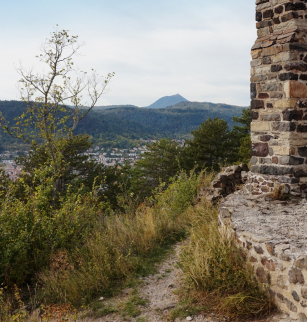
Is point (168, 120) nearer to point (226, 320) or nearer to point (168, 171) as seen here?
point (168, 171)

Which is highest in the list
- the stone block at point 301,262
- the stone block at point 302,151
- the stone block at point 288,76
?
the stone block at point 288,76

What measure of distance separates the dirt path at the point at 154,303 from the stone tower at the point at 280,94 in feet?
9.54

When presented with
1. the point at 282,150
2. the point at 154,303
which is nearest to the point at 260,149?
the point at 282,150

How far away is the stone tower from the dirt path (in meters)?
2.91

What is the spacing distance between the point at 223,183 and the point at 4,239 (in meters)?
5.29

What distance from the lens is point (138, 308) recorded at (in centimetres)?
354

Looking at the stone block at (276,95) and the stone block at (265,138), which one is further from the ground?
the stone block at (276,95)

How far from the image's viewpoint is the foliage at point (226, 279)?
3117mm

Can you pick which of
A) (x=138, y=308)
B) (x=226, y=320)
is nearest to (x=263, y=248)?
(x=226, y=320)

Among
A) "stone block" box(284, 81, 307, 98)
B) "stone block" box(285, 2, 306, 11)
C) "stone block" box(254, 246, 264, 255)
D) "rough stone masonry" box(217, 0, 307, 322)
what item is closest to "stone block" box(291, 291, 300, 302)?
"stone block" box(254, 246, 264, 255)

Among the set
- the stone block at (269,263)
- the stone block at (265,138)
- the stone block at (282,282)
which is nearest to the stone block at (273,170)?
the stone block at (265,138)

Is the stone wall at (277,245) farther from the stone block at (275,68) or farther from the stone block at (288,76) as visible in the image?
the stone block at (275,68)

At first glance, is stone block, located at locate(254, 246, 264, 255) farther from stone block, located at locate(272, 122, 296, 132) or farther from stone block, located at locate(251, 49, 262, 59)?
stone block, located at locate(251, 49, 262, 59)

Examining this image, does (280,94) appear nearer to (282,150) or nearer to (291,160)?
(282,150)
